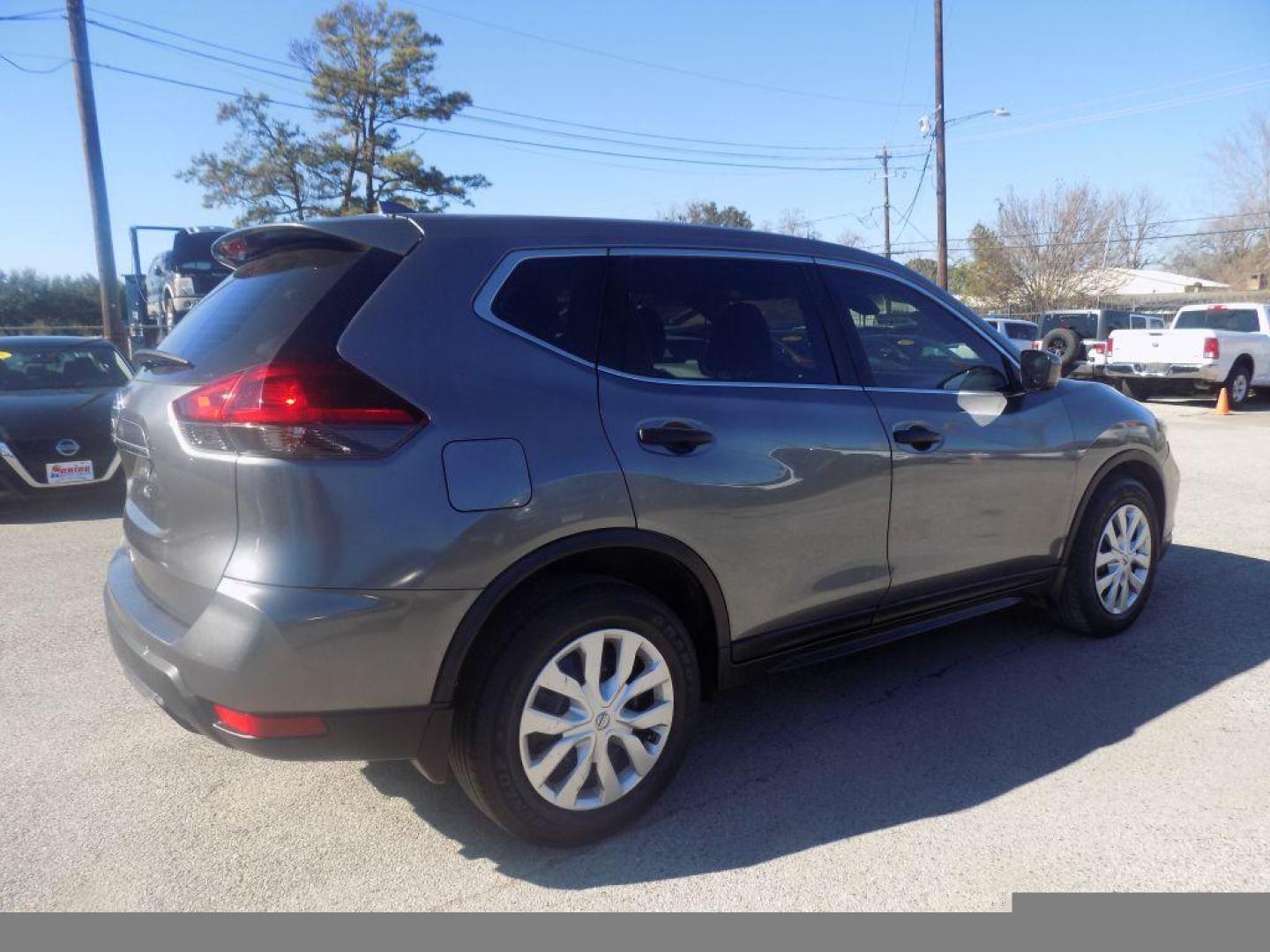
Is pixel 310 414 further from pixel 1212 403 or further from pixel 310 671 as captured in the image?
pixel 1212 403

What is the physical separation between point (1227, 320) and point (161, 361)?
1979 centimetres

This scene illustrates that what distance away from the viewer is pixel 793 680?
4.20m

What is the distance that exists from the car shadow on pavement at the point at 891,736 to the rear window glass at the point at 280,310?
1.53 meters

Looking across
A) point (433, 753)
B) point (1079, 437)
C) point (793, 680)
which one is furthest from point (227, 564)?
point (1079, 437)

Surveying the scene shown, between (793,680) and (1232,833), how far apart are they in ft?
5.59

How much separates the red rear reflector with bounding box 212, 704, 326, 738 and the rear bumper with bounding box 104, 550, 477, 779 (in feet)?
0.05

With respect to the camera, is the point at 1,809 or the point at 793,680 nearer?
the point at 1,809

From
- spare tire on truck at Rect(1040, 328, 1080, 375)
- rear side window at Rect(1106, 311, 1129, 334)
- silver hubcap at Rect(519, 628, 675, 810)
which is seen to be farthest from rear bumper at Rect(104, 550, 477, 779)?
rear side window at Rect(1106, 311, 1129, 334)

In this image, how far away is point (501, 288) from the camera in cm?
279

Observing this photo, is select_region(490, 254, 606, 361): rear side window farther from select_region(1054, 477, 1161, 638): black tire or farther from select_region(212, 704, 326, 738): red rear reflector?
select_region(1054, 477, 1161, 638): black tire

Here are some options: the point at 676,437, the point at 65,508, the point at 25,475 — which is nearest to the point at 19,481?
the point at 25,475

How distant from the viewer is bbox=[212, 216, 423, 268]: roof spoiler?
2711mm

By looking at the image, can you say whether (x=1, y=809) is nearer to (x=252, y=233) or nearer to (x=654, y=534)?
(x=252, y=233)

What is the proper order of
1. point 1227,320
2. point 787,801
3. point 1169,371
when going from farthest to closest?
point 1227,320, point 1169,371, point 787,801
